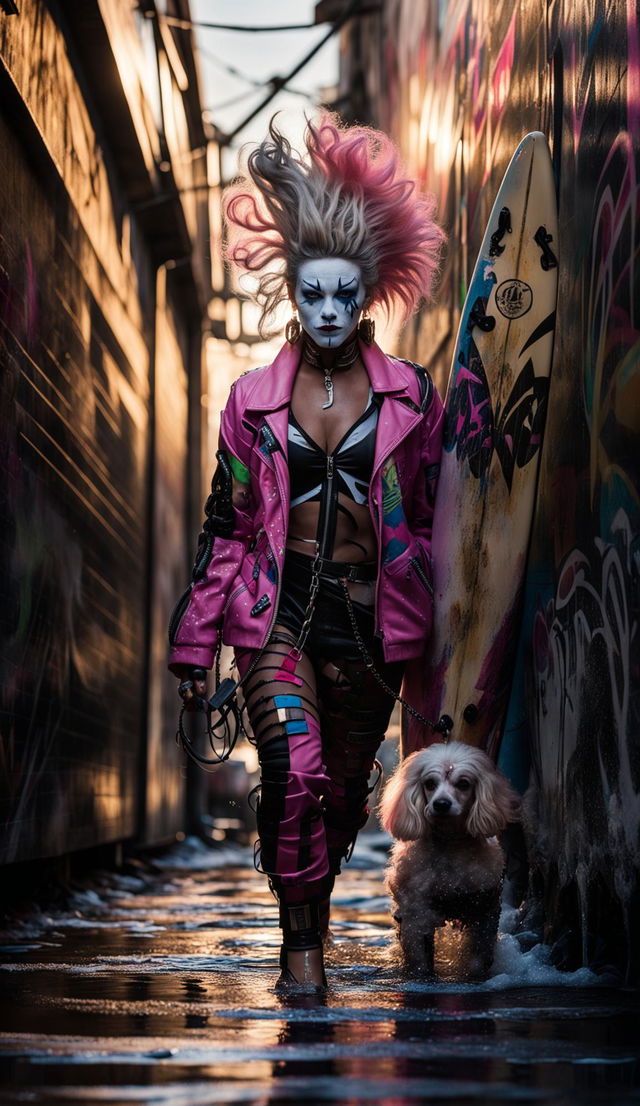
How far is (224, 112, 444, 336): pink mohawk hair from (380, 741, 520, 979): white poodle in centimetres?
144

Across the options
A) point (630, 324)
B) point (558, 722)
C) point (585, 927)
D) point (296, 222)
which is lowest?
point (585, 927)

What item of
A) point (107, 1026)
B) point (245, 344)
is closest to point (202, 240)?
point (245, 344)

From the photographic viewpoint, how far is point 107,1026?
316 centimetres

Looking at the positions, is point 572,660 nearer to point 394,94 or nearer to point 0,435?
point 0,435

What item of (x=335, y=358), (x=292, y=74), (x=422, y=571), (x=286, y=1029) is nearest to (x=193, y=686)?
(x=422, y=571)

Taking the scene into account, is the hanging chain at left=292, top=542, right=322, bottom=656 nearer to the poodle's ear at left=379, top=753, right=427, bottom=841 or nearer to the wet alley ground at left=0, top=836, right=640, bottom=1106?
the poodle's ear at left=379, top=753, right=427, bottom=841

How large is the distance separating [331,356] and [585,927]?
176cm

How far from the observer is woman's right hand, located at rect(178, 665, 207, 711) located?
4.39 meters

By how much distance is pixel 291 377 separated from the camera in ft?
15.0

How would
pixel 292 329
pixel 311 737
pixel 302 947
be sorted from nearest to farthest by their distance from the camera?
1. pixel 302 947
2. pixel 311 737
3. pixel 292 329

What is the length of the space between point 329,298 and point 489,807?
1511 millimetres

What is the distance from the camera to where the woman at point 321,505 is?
13.7ft

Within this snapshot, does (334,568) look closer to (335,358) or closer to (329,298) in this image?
Result: (335,358)

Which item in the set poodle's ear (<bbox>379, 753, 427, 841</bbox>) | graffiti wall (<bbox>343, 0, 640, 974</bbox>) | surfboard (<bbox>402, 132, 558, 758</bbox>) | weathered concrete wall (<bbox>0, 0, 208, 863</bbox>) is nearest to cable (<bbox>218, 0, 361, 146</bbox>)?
weathered concrete wall (<bbox>0, 0, 208, 863</bbox>)
